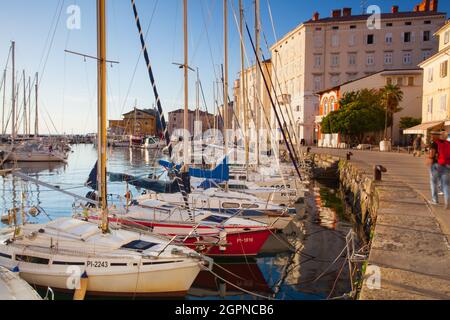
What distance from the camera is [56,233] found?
9930 millimetres

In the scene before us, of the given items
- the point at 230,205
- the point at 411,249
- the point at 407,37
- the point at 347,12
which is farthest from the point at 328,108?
the point at 411,249

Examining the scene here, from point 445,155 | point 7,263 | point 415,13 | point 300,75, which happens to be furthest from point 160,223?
point 415,13

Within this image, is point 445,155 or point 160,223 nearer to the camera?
point 445,155

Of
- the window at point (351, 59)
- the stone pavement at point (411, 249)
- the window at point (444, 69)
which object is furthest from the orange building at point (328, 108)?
the stone pavement at point (411, 249)

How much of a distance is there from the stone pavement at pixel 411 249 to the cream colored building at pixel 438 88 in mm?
25184

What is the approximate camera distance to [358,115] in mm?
48625

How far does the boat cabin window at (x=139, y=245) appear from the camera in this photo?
955cm

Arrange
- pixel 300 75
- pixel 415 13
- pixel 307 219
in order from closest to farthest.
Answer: pixel 307 219 → pixel 415 13 → pixel 300 75

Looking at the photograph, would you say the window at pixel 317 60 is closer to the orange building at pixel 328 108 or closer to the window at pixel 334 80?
the window at pixel 334 80

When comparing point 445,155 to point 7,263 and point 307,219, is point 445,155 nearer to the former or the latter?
point 307,219

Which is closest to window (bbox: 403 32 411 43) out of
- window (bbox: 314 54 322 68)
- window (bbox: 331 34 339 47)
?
window (bbox: 331 34 339 47)

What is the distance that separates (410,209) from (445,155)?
6.30 ft

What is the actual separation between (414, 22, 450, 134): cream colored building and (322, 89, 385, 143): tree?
7.94m

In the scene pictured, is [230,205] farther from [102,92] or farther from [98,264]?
[102,92]
